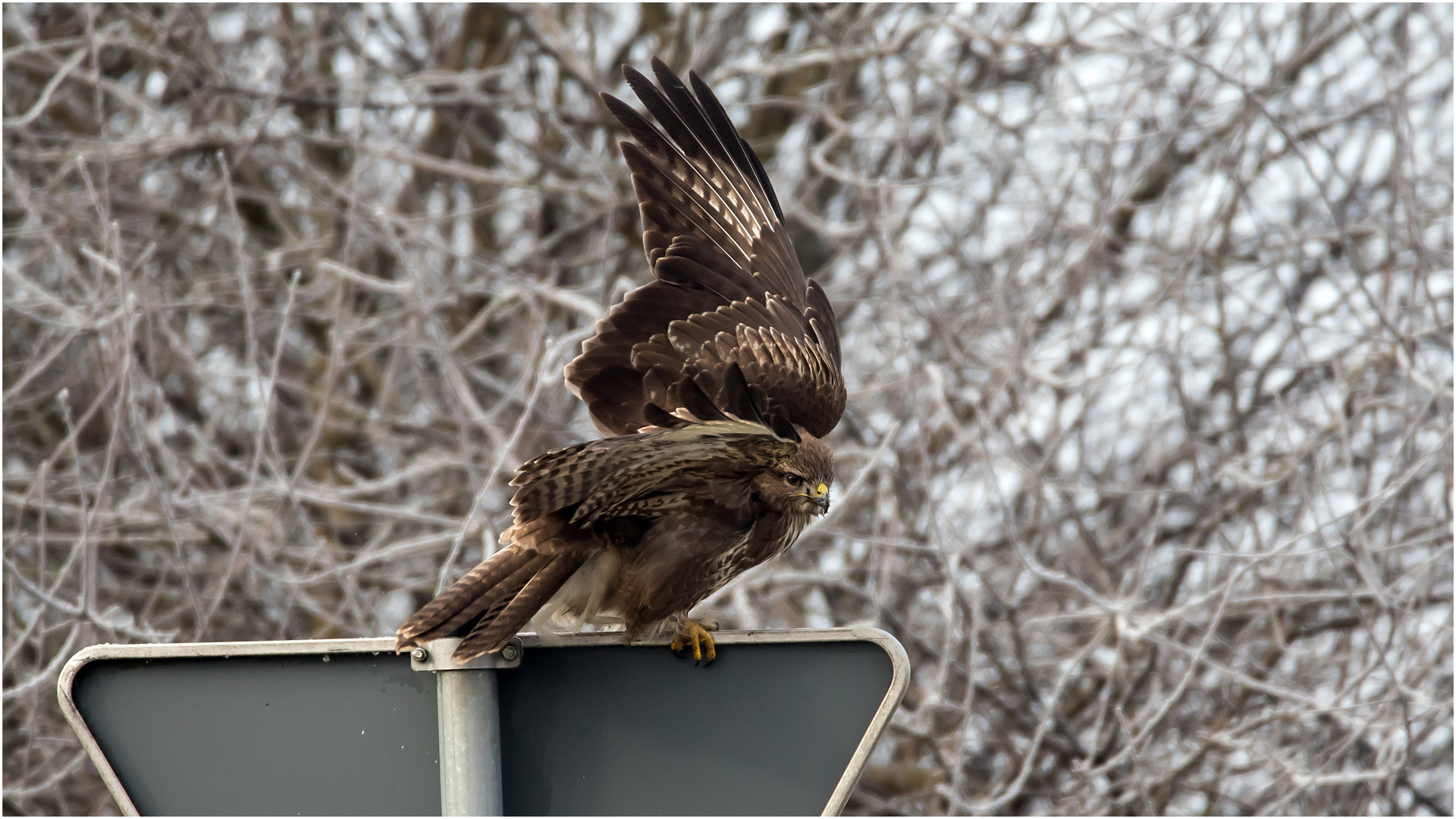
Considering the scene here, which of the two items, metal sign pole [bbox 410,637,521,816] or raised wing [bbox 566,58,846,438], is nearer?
metal sign pole [bbox 410,637,521,816]

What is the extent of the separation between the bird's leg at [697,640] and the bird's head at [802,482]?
336 mm

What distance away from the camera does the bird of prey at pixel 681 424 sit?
7.85ft

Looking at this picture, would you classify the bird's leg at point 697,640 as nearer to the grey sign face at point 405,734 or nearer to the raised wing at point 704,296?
the grey sign face at point 405,734

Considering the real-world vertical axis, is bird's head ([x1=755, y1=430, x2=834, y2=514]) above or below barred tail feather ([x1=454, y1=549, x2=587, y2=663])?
above

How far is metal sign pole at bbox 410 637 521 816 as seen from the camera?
67.8 inches

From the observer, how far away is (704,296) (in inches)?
132

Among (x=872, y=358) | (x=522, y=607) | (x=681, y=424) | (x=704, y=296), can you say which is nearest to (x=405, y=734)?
(x=522, y=607)

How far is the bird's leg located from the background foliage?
1.12 m

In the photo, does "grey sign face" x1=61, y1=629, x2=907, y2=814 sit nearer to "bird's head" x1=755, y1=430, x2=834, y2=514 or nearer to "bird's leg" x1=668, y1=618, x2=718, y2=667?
"bird's leg" x1=668, y1=618, x2=718, y2=667

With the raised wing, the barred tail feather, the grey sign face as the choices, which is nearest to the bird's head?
the raised wing

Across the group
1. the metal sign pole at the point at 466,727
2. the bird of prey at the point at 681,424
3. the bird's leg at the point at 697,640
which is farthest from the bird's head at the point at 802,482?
the metal sign pole at the point at 466,727

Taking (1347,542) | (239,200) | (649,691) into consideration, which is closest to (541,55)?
(239,200)

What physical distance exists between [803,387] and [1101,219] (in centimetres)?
159

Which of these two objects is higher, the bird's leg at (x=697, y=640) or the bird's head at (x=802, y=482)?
the bird's head at (x=802, y=482)
